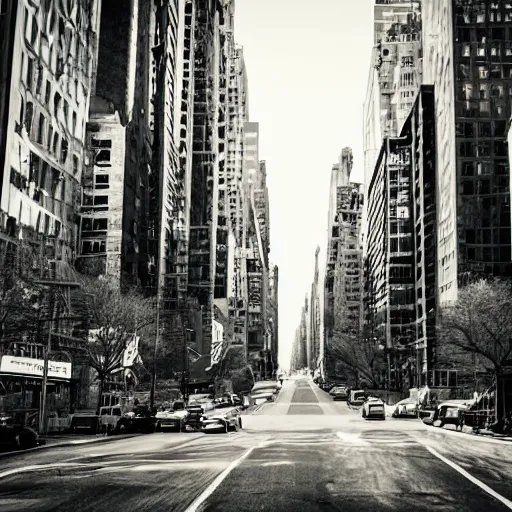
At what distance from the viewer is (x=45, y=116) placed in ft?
135

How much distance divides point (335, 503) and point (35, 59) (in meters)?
32.2

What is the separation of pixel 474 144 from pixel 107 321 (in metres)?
63.8

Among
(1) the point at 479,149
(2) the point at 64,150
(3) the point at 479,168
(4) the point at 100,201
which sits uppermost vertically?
(1) the point at 479,149

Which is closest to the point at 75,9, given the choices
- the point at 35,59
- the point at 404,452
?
the point at 35,59

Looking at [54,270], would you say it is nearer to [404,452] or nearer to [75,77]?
[75,77]

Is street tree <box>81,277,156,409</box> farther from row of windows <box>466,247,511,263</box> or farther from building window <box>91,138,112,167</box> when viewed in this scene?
row of windows <box>466,247,511,263</box>

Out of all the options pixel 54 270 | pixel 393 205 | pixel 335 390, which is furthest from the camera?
pixel 393 205

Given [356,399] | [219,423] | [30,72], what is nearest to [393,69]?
[356,399]

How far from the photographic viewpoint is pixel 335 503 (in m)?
13.1

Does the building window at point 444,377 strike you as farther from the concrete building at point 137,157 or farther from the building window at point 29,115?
the building window at point 29,115

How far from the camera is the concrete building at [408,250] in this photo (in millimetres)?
110500

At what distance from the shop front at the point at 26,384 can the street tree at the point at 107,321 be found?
4.79 metres

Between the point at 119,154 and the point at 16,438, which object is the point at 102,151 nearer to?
the point at 119,154

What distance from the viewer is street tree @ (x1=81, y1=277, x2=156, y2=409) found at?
49562mm
